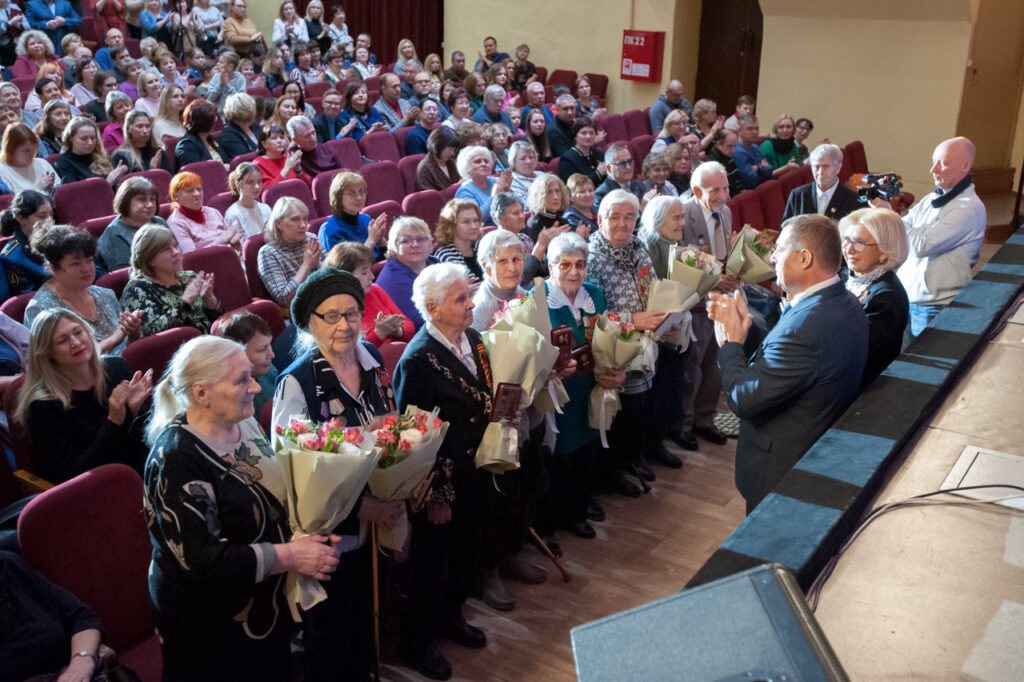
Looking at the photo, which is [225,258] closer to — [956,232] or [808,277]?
[808,277]

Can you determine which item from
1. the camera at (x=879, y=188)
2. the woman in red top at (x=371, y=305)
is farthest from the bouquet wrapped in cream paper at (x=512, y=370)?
the camera at (x=879, y=188)

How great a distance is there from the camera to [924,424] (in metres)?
2.55

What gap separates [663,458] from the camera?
4457mm

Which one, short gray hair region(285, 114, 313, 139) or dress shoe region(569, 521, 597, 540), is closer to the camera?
dress shoe region(569, 521, 597, 540)

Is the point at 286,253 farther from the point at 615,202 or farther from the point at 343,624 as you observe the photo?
the point at 343,624

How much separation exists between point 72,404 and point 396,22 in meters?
11.3

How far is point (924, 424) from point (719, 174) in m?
2.62

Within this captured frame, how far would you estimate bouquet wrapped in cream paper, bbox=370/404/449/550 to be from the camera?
2391 millimetres

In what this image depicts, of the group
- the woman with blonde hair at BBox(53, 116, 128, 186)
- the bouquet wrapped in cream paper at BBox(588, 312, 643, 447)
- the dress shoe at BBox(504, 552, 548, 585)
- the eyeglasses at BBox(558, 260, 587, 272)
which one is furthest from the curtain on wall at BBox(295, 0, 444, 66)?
the dress shoe at BBox(504, 552, 548, 585)

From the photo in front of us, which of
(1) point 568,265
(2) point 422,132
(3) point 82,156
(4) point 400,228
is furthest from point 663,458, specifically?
(2) point 422,132

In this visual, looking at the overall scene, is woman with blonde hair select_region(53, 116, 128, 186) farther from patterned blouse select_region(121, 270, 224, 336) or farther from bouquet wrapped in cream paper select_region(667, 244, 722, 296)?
bouquet wrapped in cream paper select_region(667, 244, 722, 296)

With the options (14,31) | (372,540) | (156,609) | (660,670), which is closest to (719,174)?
(372,540)

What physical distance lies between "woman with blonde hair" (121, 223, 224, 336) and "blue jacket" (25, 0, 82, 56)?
23.9 feet

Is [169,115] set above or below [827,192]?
above
